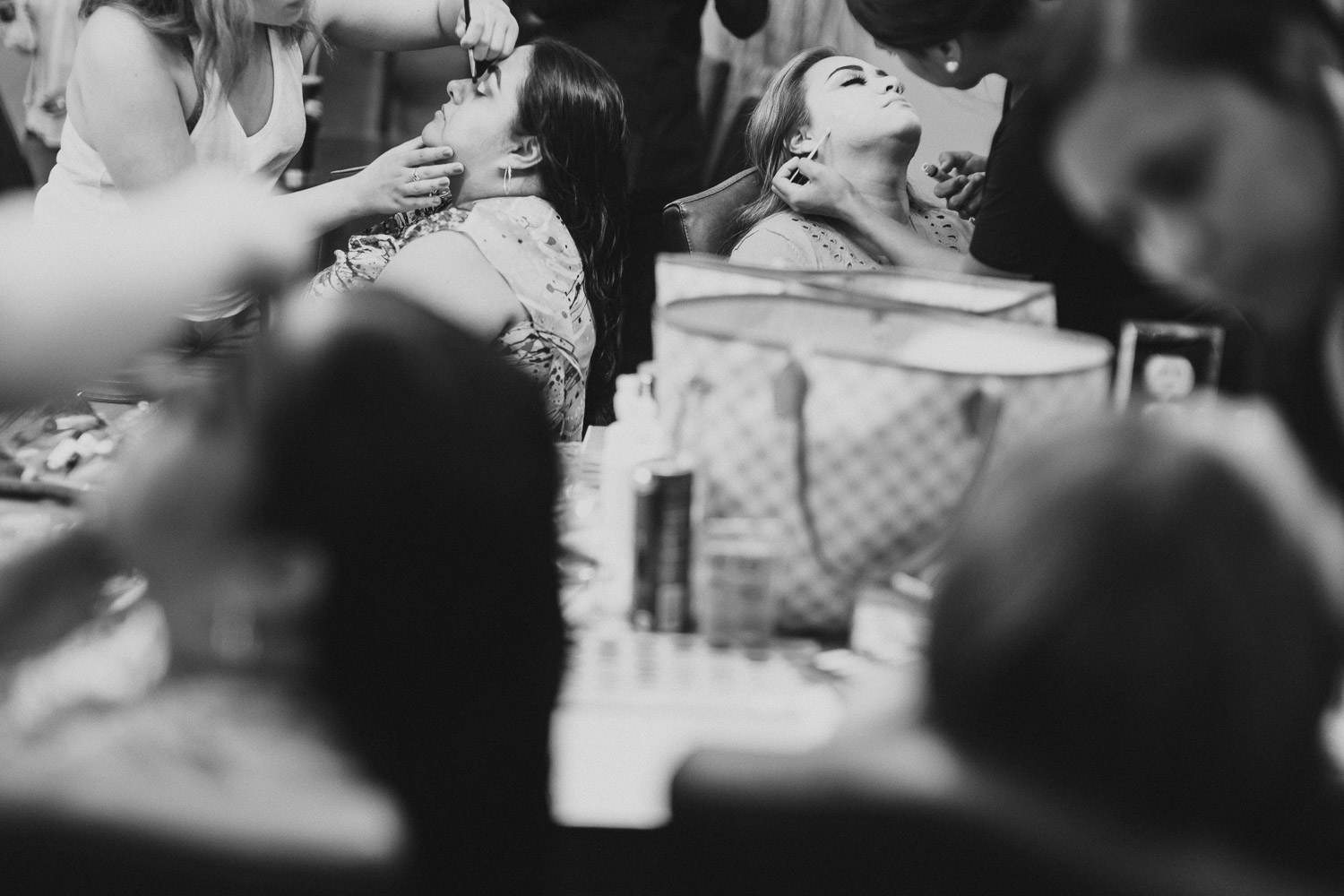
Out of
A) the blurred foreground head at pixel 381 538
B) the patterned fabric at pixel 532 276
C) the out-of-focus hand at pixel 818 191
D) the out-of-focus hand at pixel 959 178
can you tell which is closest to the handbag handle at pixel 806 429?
the blurred foreground head at pixel 381 538

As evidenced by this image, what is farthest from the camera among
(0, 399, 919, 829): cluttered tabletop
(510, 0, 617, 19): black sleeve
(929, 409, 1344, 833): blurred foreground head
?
(510, 0, 617, 19): black sleeve

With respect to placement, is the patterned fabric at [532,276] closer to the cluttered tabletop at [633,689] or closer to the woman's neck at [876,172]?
the woman's neck at [876,172]

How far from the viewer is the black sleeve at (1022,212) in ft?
6.59

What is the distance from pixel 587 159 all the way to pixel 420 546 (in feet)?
6.97

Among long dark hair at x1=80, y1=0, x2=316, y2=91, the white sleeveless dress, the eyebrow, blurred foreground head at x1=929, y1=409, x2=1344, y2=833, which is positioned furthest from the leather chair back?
blurred foreground head at x1=929, y1=409, x2=1344, y2=833

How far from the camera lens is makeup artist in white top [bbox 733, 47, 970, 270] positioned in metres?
2.83

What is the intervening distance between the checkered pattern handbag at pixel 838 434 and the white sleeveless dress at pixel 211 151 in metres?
1.50

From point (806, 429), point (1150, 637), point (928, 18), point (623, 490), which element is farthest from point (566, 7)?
point (1150, 637)

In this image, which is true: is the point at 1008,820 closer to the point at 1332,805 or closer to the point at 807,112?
the point at 1332,805

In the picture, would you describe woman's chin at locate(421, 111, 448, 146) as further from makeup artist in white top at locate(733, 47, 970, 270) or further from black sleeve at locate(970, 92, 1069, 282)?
black sleeve at locate(970, 92, 1069, 282)

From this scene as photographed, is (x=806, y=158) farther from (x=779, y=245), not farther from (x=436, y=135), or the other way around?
(x=436, y=135)

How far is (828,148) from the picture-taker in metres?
2.92

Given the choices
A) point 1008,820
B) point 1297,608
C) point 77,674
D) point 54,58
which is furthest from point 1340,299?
point 54,58

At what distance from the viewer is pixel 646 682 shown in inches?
51.3
